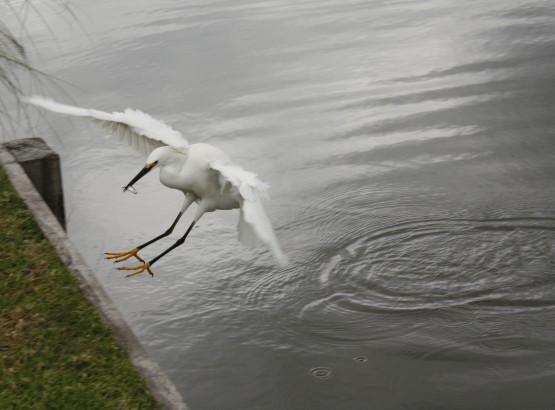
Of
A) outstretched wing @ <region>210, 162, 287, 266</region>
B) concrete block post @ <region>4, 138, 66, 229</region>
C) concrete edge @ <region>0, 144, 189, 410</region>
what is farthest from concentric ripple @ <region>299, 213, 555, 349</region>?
concrete block post @ <region>4, 138, 66, 229</region>

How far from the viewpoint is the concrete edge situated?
3.32 metres

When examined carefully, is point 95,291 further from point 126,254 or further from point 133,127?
point 133,127

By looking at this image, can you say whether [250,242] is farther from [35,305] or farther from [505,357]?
[505,357]

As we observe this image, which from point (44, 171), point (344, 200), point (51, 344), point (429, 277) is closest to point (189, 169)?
point (51, 344)

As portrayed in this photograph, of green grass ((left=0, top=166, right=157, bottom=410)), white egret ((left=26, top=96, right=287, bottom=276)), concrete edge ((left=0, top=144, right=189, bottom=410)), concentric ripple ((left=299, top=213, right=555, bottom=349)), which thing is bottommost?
concentric ripple ((left=299, top=213, right=555, bottom=349))

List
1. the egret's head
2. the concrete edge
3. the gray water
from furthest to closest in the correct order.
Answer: the gray water
the egret's head
the concrete edge

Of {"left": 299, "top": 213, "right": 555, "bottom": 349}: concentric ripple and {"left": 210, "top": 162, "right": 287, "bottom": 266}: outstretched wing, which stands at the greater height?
{"left": 210, "top": 162, "right": 287, "bottom": 266}: outstretched wing

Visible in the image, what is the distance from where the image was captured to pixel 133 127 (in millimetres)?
4539

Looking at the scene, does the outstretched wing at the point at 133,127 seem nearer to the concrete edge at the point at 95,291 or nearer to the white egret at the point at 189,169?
the white egret at the point at 189,169

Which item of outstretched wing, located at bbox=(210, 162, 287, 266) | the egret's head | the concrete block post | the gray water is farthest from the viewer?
the concrete block post

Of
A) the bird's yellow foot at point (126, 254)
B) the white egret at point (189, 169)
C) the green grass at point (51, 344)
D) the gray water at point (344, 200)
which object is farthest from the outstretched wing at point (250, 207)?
the gray water at point (344, 200)

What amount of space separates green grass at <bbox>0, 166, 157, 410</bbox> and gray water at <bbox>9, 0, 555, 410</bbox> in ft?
2.37

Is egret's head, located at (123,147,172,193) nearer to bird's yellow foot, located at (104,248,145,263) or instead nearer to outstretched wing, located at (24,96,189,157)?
outstretched wing, located at (24,96,189,157)

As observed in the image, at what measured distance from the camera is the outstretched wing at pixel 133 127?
14.7ft
